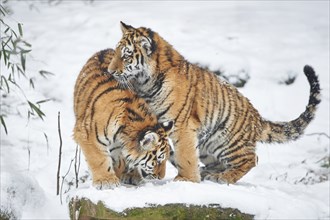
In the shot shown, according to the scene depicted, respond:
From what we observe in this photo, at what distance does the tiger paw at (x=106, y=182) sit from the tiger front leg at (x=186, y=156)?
555 millimetres

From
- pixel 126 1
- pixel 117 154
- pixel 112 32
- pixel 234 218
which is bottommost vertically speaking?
pixel 234 218

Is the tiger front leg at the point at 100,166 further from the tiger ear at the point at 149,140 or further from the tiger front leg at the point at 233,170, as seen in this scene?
the tiger front leg at the point at 233,170

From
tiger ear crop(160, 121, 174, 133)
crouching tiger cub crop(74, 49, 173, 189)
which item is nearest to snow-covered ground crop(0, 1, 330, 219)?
crouching tiger cub crop(74, 49, 173, 189)

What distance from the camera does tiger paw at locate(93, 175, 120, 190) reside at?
516cm

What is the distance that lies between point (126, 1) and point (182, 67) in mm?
6807

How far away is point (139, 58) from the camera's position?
5.61 meters

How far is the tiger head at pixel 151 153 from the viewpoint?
5.24 meters

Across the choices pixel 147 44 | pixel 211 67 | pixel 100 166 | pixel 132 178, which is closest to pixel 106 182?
pixel 100 166

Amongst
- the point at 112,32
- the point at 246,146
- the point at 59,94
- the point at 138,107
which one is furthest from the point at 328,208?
the point at 112,32

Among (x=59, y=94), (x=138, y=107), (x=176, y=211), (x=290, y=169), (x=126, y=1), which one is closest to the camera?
(x=176, y=211)

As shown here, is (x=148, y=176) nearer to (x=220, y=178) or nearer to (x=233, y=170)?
(x=220, y=178)

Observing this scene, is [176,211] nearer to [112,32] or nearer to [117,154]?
[117,154]

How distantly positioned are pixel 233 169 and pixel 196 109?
1.98 feet

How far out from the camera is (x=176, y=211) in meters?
4.86
